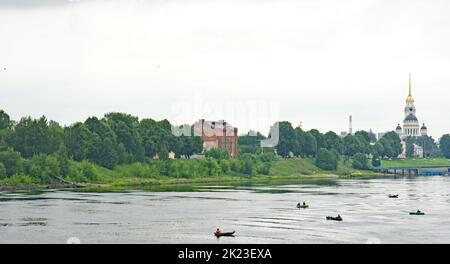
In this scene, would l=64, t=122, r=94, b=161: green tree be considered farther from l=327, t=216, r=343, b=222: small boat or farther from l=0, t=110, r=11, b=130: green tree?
l=327, t=216, r=343, b=222: small boat

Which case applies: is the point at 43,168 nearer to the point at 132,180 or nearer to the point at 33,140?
the point at 33,140

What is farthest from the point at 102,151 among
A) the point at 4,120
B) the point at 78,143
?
the point at 4,120

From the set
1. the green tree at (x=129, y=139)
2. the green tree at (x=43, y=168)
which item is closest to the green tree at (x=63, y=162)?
the green tree at (x=43, y=168)

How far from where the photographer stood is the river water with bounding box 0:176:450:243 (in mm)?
61500

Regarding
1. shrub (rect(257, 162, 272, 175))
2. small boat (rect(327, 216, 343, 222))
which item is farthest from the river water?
shrub (rect(257, 162, 272, 175))

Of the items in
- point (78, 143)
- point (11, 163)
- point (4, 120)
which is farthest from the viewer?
point (4, 120)

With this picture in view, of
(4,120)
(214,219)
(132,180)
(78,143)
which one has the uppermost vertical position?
(4,120)

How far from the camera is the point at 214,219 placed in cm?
7756

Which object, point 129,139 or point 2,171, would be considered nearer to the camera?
point 2,171

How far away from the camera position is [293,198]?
112m

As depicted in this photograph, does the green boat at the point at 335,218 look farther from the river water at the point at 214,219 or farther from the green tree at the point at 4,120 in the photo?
the green tree at the point at 4,120

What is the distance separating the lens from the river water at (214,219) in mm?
61500
